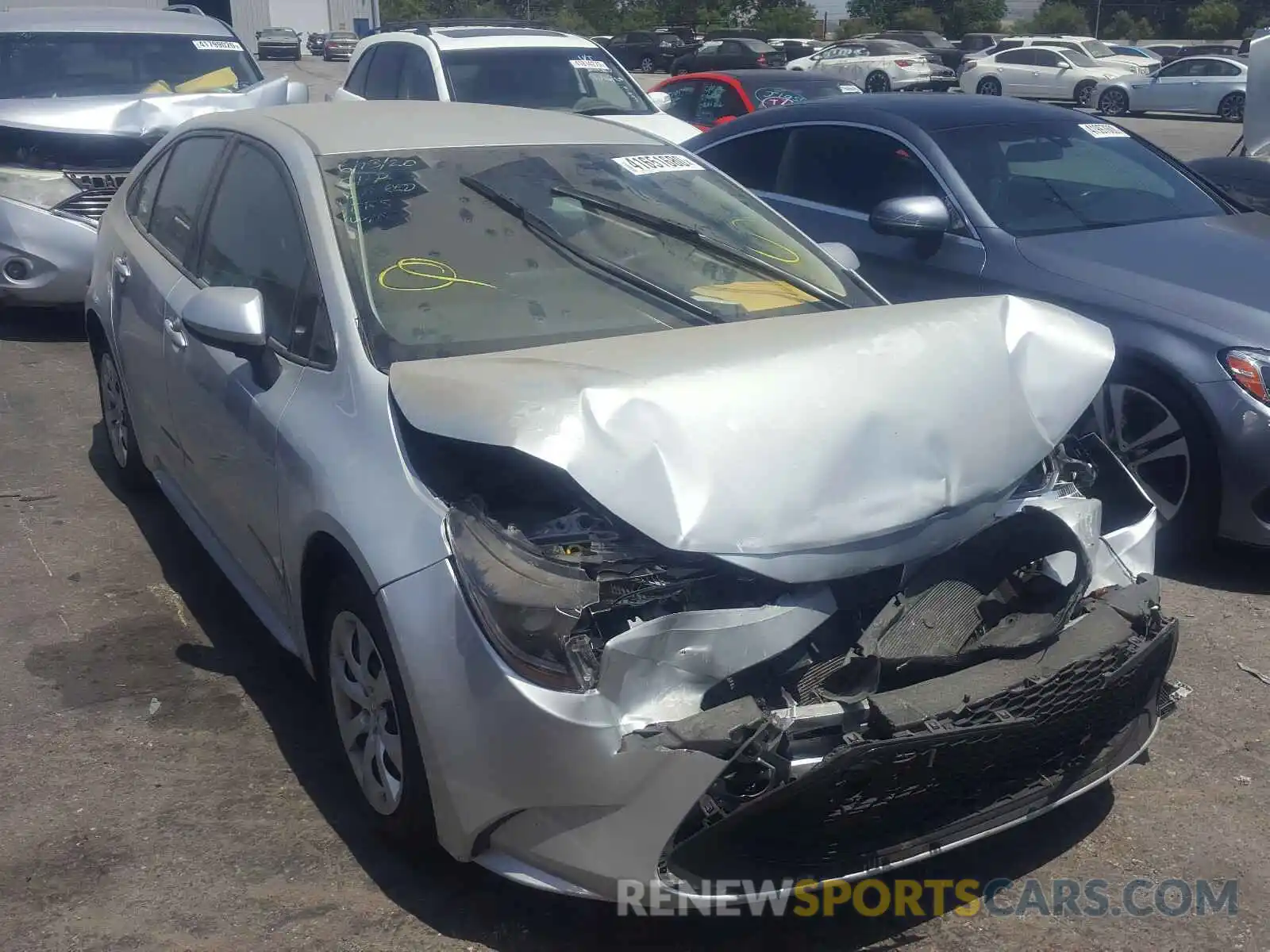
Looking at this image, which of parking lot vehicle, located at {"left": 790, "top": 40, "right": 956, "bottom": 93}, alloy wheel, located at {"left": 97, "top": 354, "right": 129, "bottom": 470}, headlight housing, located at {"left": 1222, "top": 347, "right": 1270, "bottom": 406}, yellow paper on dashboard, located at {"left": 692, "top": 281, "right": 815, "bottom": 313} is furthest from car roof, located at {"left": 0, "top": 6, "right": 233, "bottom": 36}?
parking lot vehicle, located at {"left": 790, "top": 40, "right": 956, "bottom": 93}

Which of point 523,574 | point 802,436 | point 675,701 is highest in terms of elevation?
point 802,436

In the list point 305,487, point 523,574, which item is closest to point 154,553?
point 305,487

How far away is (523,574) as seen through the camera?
8.75 ft

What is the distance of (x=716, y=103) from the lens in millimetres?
12383

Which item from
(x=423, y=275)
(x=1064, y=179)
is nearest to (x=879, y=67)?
(x=1064, y=179)

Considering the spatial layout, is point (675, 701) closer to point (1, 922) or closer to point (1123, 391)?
point (1, 922)

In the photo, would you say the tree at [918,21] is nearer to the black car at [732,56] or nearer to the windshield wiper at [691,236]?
the black car at [732,56]

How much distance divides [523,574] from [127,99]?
6.82 metres

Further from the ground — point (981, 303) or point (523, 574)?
point (981, 303)

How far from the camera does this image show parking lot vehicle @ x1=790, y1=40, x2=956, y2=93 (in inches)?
1272

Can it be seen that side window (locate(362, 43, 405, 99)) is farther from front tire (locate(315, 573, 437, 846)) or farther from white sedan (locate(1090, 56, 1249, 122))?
white sedan (locate(1090, 56, 1249, 122))

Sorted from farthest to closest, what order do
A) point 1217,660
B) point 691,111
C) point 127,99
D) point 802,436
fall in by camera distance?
point 691,111
point 127,99
point 1217,660
point 802,436

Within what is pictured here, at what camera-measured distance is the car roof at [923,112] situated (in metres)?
6.08

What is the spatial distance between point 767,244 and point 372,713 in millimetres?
1978
